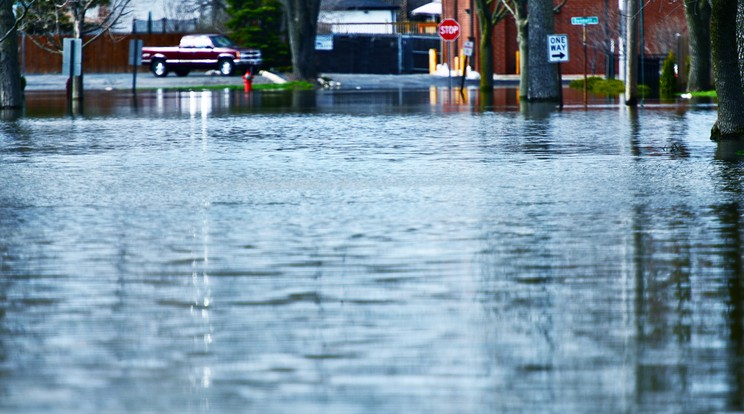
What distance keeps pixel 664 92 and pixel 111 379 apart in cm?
4312

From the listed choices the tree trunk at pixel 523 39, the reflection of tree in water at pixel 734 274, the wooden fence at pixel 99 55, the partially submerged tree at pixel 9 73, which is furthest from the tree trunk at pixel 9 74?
the wooden fence at pixel 99 55

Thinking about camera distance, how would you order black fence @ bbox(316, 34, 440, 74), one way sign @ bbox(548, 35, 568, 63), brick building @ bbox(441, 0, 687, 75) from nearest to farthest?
one way sign @ bbox(548, 35, 568, 63)
brick building @ bbox(441, 0, 687, 75)
black fence @ bbox(316, 34, 440, 74)

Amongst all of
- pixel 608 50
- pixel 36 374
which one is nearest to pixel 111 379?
pixel 36 374

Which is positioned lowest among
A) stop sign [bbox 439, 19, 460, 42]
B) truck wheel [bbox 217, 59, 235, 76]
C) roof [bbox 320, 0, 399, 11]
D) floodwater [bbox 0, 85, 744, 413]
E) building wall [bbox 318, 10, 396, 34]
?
floodwater [bbox 0, 85, 744, 413]

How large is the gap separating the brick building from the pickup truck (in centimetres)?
1145

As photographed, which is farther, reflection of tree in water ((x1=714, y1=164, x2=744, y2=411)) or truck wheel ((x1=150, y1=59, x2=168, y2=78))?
truck wheel ((x1=150, y1=59, x2=168, y2=78))

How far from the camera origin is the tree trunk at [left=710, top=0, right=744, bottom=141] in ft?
73.3

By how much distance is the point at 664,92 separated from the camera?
48562mm

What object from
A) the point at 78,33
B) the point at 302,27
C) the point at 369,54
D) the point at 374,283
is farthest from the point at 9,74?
the point at 369,54

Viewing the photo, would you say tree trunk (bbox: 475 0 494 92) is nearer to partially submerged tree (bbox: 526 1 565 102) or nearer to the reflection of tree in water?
partially submerged tree (bbox: 526 1 565 102)

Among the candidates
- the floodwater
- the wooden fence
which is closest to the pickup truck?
the wooden fence

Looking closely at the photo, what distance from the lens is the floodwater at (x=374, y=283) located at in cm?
675

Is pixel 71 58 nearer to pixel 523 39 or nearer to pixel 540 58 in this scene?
pixel 523 39

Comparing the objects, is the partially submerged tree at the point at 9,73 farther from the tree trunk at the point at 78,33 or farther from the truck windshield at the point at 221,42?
the truck windshield at the point at 221,42
